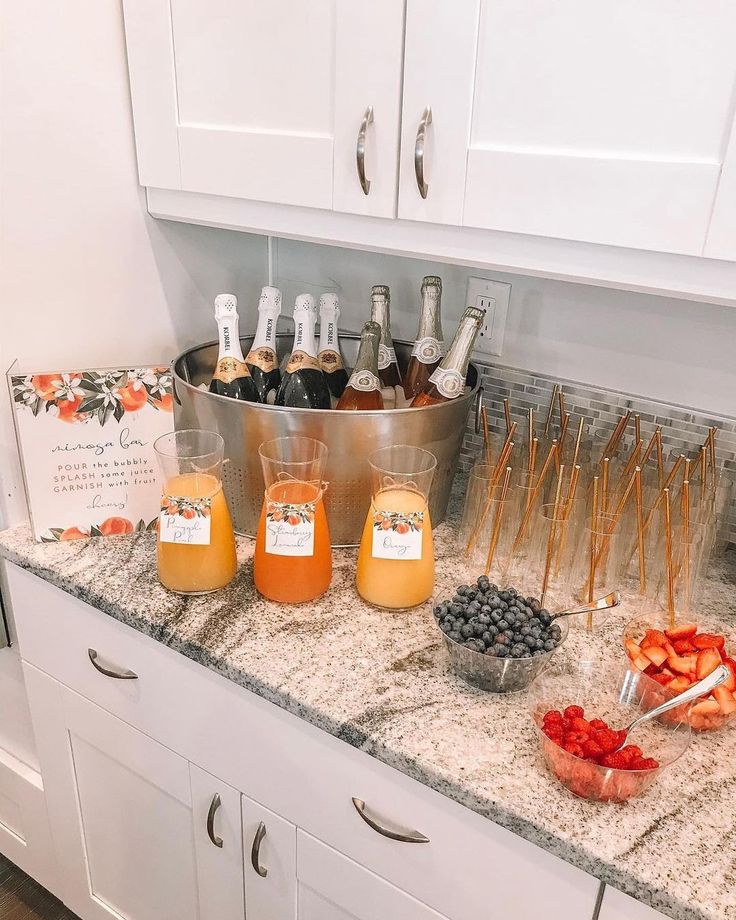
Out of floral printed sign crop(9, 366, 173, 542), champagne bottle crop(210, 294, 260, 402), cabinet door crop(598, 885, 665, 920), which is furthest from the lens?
champagne bottle crop(210, 294, 260, 402)

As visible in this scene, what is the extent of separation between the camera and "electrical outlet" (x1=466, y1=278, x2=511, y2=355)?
4.31ft

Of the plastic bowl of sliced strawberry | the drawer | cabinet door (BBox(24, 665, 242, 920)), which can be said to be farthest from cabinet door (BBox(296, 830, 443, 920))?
the plastic bowl of sliced strawberry

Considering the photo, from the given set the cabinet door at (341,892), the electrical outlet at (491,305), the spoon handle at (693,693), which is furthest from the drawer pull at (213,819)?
the electrical outlet at (491,305)

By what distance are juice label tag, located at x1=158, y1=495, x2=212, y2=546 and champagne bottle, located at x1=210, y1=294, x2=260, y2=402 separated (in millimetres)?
255

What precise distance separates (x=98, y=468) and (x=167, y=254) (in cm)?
41

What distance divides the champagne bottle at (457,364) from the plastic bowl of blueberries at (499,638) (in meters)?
0.38

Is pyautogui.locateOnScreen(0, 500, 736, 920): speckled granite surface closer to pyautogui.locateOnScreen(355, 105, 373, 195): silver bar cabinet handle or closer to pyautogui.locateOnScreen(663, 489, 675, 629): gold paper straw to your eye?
pyautogui.locateOnScreen(663, 489, 675, 629): gold paper straw

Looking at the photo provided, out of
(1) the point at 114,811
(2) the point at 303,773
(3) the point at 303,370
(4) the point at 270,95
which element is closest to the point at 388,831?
(2) the point at 303,773

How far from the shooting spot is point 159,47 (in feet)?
3.68

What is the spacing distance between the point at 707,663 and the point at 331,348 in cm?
79

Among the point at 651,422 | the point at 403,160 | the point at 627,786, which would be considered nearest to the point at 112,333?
the point at 403,160

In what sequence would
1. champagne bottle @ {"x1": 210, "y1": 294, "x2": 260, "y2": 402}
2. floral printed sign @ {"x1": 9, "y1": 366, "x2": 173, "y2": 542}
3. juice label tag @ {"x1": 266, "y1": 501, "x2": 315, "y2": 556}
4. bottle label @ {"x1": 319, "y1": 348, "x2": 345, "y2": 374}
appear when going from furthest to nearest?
bottle label @ {"x1": 319, "y1": 348, "x2": 345, "y2": 374}, champagne bottle @ {"x1": 210, "y1": 294, "x2": 260, "y2": 402}, floral printed sign @ {"x1": 9, "y1": 366, "x2": 173, "y2": 542}, juice label tag @ {"x1": 266, "y1": 501, "x2": 315, "y2": 556}

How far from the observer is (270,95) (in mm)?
1045

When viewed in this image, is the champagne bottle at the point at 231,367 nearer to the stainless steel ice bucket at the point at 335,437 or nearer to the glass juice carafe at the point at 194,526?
the stainless steel ice bucket at the point at 335,437
